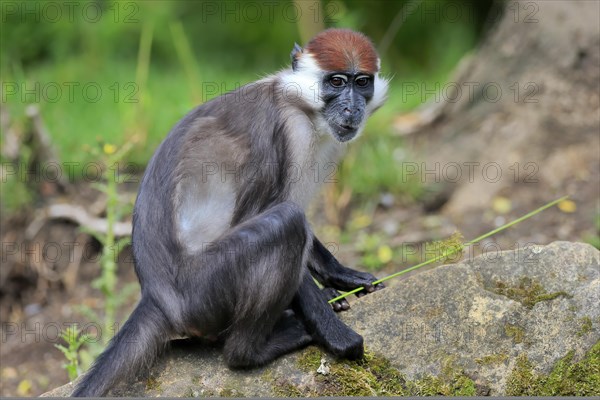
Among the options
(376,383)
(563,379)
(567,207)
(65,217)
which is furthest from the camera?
(65,217)

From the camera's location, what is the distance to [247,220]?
498 centimetres

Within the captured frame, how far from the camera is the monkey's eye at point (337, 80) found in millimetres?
5477

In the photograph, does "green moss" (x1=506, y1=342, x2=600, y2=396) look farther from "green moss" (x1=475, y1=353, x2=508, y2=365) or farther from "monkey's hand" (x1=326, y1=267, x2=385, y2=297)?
"monkey's hand" (x1=326, y1=267, x2=385, y2=297)

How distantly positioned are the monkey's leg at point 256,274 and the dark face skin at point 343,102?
0.84m

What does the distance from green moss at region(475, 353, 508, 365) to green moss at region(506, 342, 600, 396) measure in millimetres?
94

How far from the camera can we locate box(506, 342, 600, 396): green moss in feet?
15.4

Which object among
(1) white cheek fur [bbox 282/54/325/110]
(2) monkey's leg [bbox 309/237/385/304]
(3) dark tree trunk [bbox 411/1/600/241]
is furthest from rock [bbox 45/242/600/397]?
(3) dark tree trunk [bbox 411/1/600/241]

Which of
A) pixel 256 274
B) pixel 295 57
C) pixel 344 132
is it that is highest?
pixel 295 57

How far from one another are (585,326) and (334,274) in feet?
5.47

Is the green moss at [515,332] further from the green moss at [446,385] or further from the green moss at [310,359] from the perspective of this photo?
the green moss at [310,359]

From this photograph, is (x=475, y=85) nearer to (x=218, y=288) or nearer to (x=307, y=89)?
(x=307, y=89)

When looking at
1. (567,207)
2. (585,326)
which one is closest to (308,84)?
(585,326)

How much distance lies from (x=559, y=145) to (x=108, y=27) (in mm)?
6496

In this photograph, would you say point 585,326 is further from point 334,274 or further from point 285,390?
point 285,390
